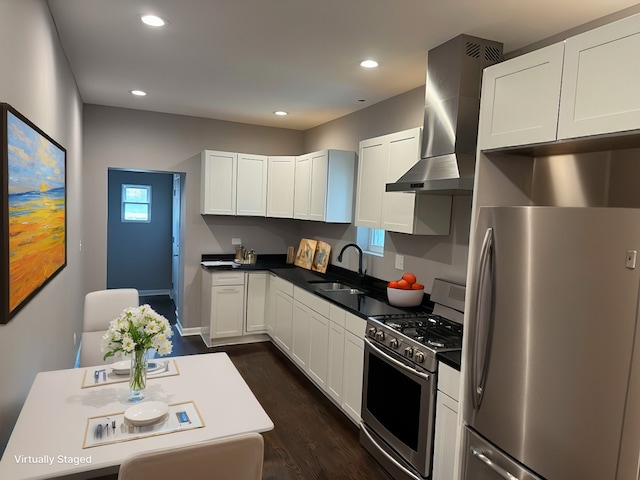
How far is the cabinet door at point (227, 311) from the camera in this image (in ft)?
15.6

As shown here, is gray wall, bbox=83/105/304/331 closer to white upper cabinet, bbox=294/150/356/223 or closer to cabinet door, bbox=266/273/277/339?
cabinet door, bbox=266/273/277/339

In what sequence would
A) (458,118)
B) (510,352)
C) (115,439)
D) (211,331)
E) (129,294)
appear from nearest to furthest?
1. (115,439)
2. (510,352)
3. (458,118)
4. (129,294)
5. (211,331)

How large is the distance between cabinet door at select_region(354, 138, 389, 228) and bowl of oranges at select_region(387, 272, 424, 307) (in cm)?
52

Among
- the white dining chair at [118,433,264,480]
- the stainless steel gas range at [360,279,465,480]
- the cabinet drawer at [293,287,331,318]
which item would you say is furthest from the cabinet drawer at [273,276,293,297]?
the white dining chair at [118,433,264,480]

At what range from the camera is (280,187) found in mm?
5152

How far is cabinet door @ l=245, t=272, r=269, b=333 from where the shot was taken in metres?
4.90

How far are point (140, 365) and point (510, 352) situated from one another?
159 centimetres

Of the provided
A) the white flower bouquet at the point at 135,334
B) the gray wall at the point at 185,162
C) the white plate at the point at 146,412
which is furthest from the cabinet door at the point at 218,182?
the white plate at the point at 146,412

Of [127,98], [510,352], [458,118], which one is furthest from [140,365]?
[127,98]

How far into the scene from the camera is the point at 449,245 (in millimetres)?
3129

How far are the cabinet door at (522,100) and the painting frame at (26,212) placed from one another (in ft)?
6.63

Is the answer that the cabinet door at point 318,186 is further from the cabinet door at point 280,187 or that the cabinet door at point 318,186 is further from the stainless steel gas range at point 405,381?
the stainless steel gas range at point 405,381

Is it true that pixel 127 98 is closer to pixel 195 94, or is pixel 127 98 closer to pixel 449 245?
pixel 195 94

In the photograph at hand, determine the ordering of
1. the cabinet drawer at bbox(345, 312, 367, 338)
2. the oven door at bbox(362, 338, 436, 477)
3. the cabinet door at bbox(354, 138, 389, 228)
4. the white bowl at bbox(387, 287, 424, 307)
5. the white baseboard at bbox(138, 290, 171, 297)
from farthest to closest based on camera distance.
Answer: the white baseboard at bbox(138, 290, 171, 297) < the cabinet door at bbox(354, 138, 389, 228) < the white bowl at bbox(387, 287, 424, 307) < the cabinet drawer at bbox(345, 312, 367, 338) < the oven door at bbox(362, 338, 436, 477)
